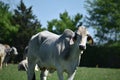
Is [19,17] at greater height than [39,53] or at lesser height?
greater

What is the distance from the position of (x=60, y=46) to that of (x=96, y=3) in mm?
55648

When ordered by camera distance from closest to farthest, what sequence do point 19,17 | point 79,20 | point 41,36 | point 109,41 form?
point 41,36
point 109,41
point 19,17
point 79,20

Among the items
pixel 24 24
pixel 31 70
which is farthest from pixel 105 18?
pixel 31 70

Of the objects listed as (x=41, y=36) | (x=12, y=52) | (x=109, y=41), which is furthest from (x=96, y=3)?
(x=41, y=36)

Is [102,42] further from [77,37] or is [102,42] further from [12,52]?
[77,37]

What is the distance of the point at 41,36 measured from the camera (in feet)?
40.0

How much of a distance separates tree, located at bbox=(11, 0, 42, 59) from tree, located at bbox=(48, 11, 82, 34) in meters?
5.42

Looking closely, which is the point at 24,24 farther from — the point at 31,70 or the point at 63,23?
the point at 31,70

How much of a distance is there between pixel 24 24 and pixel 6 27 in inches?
175

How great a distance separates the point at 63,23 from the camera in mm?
77062

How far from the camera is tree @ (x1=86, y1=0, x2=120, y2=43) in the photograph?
2442 inches

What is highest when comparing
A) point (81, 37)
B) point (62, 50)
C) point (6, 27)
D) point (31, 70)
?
point (6, 27)

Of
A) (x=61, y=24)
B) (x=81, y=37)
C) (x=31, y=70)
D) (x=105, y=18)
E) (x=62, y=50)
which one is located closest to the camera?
(x=81, y=37)

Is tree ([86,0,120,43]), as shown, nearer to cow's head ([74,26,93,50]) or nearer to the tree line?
the tree line
